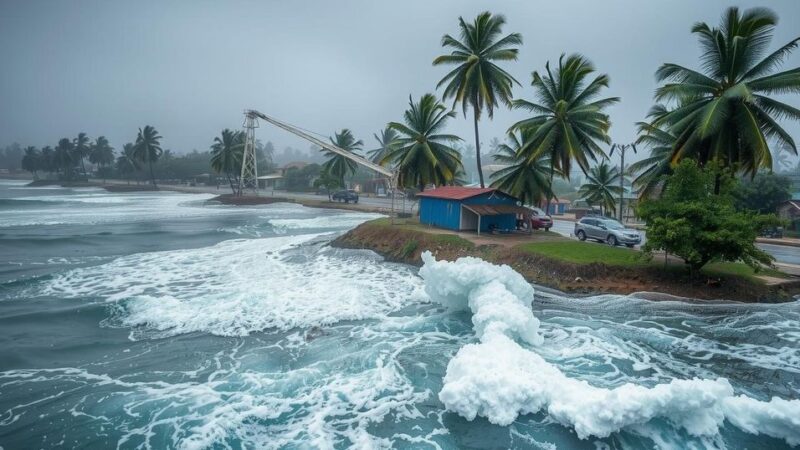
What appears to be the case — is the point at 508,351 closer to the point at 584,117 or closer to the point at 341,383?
the point at 341,383

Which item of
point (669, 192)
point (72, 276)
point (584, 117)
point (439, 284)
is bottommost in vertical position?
point (72, 276)

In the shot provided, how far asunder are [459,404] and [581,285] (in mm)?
10569

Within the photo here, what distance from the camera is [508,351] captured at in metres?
10.1

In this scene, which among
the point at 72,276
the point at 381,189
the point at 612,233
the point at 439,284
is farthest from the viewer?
the point at 381,189

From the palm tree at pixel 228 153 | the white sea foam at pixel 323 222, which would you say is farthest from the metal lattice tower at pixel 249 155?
the white sea foam at pixel 323 222

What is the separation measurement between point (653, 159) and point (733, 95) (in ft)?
23.9

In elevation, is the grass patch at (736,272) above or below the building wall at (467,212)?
below

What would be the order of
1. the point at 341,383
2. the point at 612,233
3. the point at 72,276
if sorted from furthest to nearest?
the point at 612,233 → the point at 72,276 → the point at 341,383

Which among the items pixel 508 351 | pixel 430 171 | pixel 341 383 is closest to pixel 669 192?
pixel 508 351

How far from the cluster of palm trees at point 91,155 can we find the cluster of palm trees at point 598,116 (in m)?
72.5

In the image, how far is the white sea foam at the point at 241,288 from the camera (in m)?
14.2

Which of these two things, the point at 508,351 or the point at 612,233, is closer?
the point at 508,351

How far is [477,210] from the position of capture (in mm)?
24328

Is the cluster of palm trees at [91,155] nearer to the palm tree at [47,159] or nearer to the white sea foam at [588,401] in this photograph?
the palm tree at [47,159]
